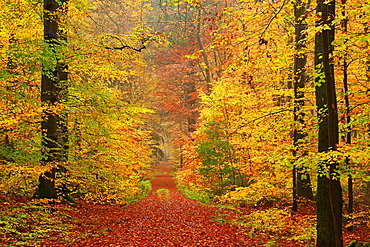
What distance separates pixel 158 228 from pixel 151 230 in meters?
0.36

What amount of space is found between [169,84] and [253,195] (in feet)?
57.4

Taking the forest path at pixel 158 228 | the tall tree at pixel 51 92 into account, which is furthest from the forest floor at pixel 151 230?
the tall tree at pixel 51 92

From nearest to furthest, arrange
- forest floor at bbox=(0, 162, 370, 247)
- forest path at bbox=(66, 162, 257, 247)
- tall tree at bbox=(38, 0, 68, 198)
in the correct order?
1. forest floor at bbox=(0, 162, 370, 247)
2. forest path at bbox=(66, 162, 257, 247)
3. tall tree at bbox=(38, 0, 68, 198)

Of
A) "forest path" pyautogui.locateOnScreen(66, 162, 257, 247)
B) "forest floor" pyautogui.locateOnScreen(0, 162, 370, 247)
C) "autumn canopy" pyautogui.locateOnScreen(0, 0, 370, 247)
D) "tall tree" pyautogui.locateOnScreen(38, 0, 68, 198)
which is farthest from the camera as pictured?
"tall tree" pyautogui.locateOnScreen(38, 0, 68, 198)

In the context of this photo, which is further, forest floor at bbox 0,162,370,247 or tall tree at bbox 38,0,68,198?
tall tree at bbox 38,0,68,198

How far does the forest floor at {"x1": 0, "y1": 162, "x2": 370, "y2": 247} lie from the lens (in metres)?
6.26

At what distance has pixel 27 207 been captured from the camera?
6758mm

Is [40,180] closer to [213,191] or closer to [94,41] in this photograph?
[94,41]

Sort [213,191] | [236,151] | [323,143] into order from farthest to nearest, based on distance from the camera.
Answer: [213,191] < [236,151] < [323,143]

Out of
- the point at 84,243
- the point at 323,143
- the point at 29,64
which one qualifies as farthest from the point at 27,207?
the point at 323,143

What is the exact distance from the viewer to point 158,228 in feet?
27.7

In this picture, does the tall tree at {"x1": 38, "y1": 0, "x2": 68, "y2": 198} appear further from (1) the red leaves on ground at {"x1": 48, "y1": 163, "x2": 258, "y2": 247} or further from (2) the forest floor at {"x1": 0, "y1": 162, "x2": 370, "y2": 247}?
(1) the red leaves on ground at {"x1": 48, "y1": 163, "x2": 258, "y2": 247}

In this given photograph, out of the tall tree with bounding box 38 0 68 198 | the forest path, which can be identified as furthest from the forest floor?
the tall tree with bounding box 38 0 68 198

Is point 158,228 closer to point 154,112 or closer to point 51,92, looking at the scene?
point 154,112
